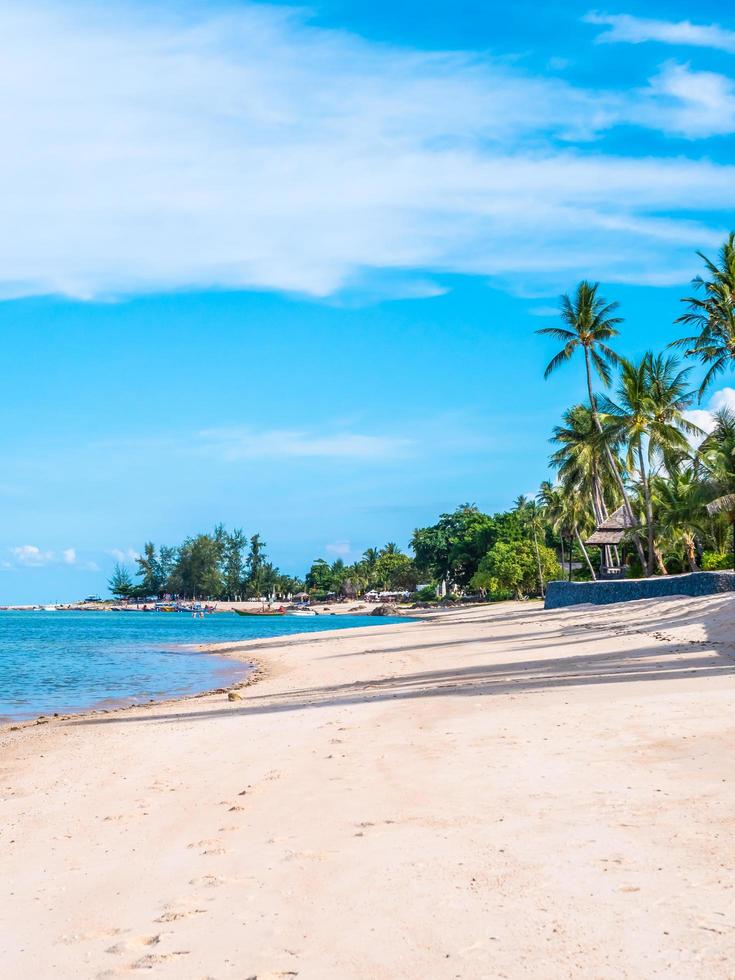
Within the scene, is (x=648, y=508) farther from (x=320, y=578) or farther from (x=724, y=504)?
(x=320, y=578)

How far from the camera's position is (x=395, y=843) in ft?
18.2

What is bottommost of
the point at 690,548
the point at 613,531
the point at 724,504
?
the point at 690,548

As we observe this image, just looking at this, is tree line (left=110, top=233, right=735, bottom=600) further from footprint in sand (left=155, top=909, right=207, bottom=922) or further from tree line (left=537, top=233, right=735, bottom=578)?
footprint in sand (left=155, top=909, right=207, bottom=922)

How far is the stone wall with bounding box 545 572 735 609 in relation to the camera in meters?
27.7

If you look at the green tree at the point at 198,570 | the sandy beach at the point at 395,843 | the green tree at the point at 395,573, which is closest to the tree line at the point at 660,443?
the sandy beach at the point at 395,843

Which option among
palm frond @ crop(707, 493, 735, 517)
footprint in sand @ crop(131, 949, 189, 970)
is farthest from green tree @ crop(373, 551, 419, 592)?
footprint in sand @ crop(131, 949, 189, 970)

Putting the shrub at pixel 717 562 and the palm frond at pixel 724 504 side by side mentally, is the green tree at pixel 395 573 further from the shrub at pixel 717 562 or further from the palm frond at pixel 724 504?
the palm frond at pixel 724 504

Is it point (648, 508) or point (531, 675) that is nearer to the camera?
point (531, 675)

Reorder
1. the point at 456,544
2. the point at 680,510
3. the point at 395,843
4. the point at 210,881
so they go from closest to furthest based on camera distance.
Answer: the point at 210,881 → the point at 395,843 → the point at 680,510 → the point at 456,544

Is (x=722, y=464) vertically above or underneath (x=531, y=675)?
above

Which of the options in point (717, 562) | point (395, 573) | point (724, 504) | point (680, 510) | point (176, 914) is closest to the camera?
point (176, 914)

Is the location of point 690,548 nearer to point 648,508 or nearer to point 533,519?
point 648,508

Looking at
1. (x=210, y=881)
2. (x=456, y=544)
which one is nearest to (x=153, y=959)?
(x=210, y=881)

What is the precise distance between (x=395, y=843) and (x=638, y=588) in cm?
3019
